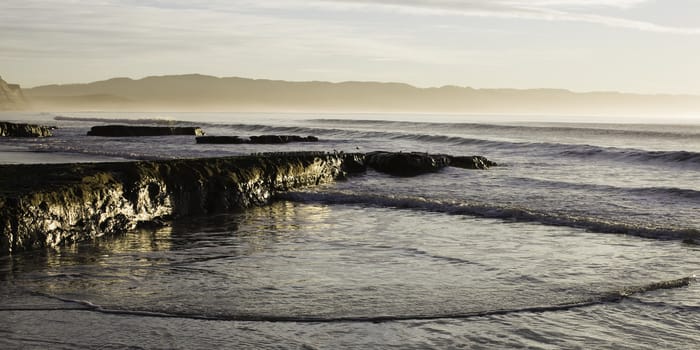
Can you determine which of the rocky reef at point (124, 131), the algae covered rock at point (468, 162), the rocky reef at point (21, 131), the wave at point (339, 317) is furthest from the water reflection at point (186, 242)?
the rocky reef at point (124, 131)

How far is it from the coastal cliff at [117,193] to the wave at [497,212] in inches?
54.1

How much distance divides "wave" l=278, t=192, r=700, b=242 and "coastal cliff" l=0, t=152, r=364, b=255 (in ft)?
4.51

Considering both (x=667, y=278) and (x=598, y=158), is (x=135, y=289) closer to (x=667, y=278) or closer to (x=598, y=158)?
(x=667, y=278)

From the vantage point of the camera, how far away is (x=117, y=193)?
44.0 feet

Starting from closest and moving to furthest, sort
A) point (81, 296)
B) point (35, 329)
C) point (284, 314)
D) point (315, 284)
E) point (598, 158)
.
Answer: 1. point (35, 329)
2. point (284, 314)
3. point (81, 296)
4. point (315, 284)
5. point (598, 158)

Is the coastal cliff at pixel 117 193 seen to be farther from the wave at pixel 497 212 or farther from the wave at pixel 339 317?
the wave at pixel 339 317

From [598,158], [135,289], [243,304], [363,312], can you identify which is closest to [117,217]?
[135,289]

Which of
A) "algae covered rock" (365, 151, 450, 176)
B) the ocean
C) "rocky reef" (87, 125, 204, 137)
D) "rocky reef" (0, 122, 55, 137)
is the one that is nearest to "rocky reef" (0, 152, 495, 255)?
the ocean

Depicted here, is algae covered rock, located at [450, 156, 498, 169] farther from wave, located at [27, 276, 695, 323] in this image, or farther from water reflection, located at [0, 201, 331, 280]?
wave, located at [27, 276, 695, 323]

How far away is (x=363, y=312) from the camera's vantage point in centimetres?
784

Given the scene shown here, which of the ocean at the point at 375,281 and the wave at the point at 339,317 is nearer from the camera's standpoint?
the ocean at the point at 375,281

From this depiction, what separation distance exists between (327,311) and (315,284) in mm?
1225

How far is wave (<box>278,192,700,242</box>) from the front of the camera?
547 inches

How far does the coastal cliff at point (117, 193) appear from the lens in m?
11.0
